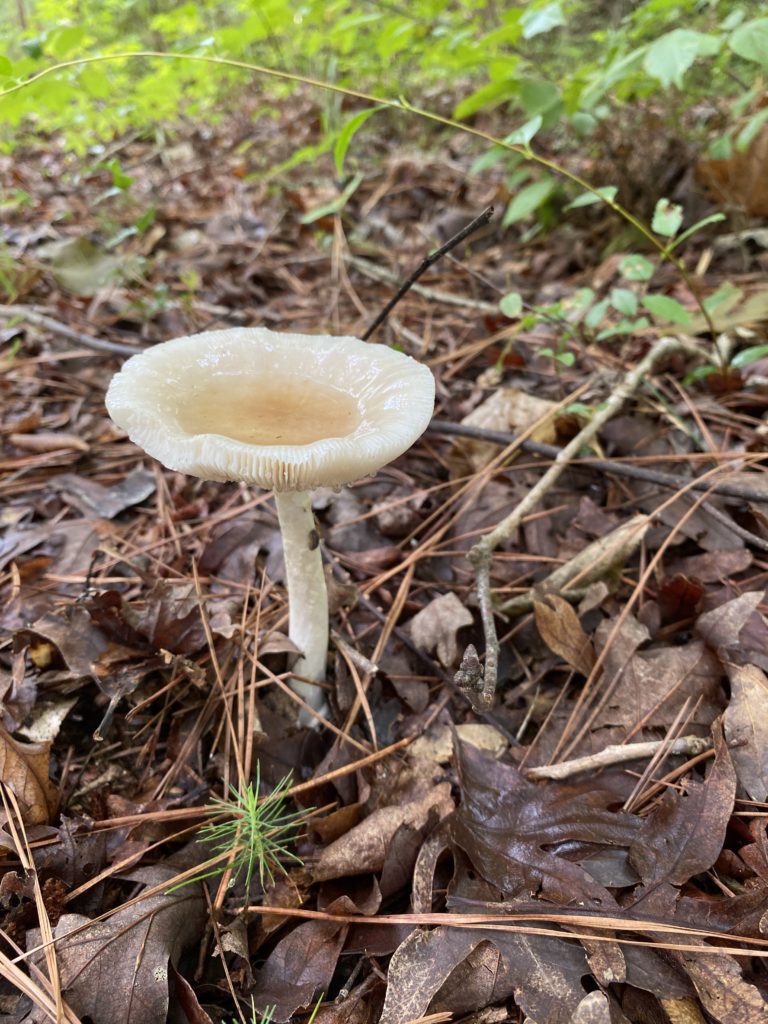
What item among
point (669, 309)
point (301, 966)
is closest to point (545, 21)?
point (669, 309)

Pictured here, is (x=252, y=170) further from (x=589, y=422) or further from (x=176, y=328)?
(x=589, y=422)

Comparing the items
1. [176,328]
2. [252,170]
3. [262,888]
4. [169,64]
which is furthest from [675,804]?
[252,170]

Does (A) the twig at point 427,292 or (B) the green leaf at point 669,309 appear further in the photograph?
(A) the twig at point 427,292

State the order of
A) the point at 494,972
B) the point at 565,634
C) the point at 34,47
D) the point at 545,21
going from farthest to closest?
the point at 34,47
the point at 545,21
the point at 565,634
the point at 494,972

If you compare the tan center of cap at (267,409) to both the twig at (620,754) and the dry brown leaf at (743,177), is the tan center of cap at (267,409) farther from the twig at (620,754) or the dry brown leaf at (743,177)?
the dry brown leaf at (743,177)

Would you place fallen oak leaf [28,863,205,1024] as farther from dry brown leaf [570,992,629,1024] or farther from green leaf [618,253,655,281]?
green leaf [618,253,655,281]

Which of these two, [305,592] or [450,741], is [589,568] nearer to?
[450,741]

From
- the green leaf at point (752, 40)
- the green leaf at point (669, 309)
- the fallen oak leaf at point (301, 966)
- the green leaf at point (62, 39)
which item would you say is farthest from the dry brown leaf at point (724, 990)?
the green leaf at point (62, 39)
